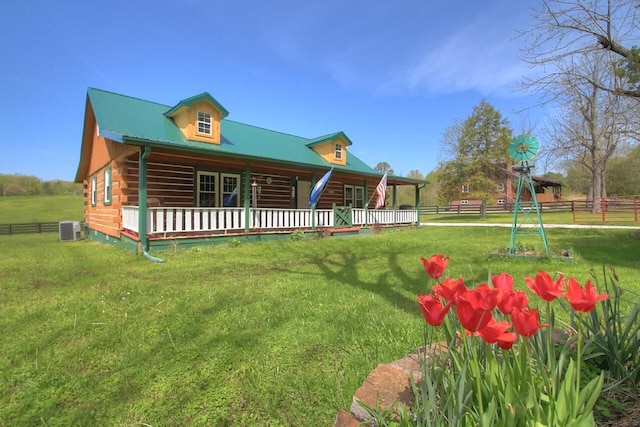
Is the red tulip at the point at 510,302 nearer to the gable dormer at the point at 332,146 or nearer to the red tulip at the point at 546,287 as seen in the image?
the red tulip at the point at 546,287

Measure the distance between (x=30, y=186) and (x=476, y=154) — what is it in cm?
6671

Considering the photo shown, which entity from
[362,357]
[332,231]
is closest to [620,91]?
[332,231]

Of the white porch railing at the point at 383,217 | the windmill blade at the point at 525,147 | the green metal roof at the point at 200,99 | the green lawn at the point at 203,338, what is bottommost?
the green lawn at the point at 203,338

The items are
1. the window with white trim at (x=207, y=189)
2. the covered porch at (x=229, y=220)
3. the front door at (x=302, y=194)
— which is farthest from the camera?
the front door at (x=302, y=194)

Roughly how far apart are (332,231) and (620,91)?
9055mm

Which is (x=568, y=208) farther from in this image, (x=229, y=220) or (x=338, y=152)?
(x=229, y=220)

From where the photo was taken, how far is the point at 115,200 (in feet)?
34.9

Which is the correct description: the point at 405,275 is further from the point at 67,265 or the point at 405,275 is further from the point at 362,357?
the point at 67,265

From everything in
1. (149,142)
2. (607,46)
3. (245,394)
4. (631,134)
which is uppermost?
(607,46)

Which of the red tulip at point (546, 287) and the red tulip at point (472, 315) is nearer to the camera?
the red tulip at point (472, 315)

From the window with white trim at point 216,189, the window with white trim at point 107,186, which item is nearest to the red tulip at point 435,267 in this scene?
the window with white trim at point 216,189

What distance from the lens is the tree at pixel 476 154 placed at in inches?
1052

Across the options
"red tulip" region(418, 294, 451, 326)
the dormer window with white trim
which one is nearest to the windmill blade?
"red tulip" region(418, 294, 451, 326)

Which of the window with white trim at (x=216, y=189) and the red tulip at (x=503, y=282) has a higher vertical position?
the window with white trim at (x=216, y=189)
